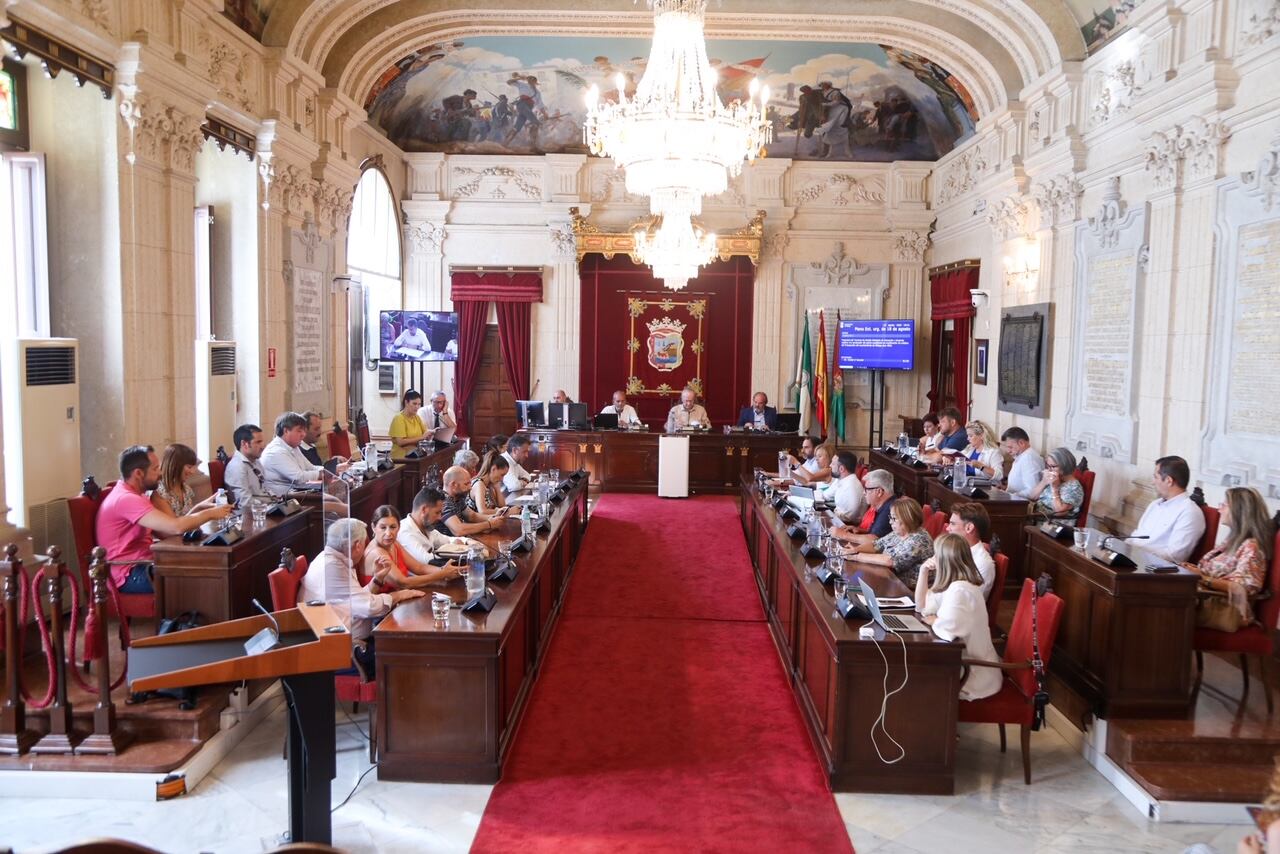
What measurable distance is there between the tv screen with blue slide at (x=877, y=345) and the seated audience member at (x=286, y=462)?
9074 millimetres

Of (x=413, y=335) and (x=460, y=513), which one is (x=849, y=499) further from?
(x=413, y=335)

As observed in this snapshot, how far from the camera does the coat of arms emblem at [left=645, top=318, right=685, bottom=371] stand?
1498 cm

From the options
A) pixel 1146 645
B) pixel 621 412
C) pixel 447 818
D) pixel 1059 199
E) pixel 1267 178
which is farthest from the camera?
pixel 621 412

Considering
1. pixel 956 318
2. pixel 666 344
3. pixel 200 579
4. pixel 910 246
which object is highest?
pixel 910 246

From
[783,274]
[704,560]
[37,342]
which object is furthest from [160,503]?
[783,274]

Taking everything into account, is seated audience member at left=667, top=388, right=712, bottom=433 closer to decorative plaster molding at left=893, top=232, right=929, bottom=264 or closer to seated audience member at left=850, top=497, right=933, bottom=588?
decorative plaster molding at left=893, top=232, right=929, bottom=264

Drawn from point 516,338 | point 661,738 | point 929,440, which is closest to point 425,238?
point 516,338

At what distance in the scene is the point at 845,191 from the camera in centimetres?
1459

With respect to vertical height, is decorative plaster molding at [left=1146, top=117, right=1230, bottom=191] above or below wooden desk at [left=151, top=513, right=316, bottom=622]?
above

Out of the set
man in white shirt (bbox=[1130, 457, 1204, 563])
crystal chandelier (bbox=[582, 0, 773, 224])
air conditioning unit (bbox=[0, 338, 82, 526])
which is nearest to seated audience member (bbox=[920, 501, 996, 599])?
man in white shirt (bbox=[1130, 457, 1204, 563])

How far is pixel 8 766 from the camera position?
4.19 metres

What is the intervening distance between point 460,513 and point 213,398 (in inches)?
117

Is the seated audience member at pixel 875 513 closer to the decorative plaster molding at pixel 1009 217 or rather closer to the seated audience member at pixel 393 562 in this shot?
the seated audience member at pixel 393 562

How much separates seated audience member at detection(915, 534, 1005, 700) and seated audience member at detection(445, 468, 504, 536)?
Answer: 11.8 feet
